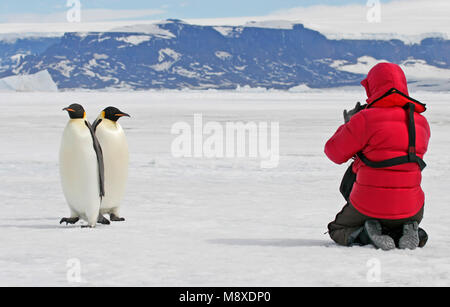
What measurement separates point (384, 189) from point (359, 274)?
0.60m

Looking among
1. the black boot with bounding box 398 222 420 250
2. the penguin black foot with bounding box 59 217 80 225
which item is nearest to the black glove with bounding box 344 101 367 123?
the black boot with bounding box 398 222 420 250

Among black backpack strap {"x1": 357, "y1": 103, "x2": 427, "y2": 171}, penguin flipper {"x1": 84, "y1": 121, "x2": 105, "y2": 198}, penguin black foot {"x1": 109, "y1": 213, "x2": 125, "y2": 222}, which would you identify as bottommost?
penguin black foot {"x1": 109, "y1": 213, "x2": 125, "y2": 222}

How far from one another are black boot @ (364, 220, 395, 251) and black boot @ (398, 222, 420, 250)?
0.21ft

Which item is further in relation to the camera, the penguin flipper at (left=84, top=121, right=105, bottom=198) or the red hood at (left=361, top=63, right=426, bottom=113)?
the penguin flipper at (left=84, top=121, right=105, bottom=198)

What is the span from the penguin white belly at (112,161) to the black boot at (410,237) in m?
Result: 2.30

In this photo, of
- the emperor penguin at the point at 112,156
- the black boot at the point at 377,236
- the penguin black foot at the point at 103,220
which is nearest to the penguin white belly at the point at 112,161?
the emperor penguin at the point at 112,156

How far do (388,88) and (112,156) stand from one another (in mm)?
2302

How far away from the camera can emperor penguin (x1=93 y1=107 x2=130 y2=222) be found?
4906mm

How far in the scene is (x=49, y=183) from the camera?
7.46 meters

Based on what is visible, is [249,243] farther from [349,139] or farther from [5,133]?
[5,133]

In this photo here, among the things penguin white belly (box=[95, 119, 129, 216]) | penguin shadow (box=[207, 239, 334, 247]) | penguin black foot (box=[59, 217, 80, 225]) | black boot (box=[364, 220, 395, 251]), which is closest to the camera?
black boot (box=[364, 220, 395, 251])

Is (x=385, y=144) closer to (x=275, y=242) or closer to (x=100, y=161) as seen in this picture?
(x=275, y=242)

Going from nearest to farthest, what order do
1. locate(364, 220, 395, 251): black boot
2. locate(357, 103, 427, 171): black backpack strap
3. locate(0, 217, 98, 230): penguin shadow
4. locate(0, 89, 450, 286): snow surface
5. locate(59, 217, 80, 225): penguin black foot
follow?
locate(0, 89, 450, 286): snow surface
locate(357, 103, 427, 171): black backpack strap
locate(364, 220, 395, 251): black boot
locate(0, 217, 98, 230): penguin shadow
locate(59, 217, 80, 225): penguin black foot

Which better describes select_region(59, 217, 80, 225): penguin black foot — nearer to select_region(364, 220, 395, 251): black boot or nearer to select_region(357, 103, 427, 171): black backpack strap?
select_region(364, 220, 395, 251): black boot
